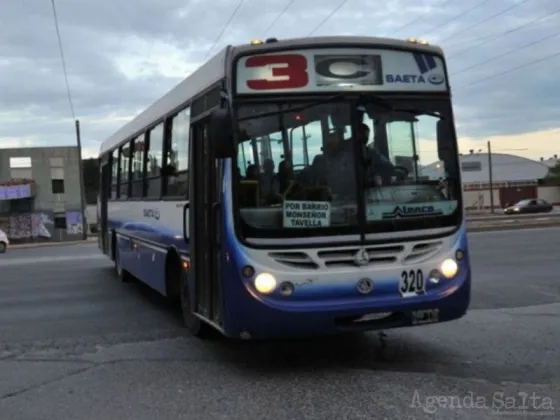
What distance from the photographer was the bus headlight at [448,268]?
6211mm

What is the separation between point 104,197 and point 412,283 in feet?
33.9

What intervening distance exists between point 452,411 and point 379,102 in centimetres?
284

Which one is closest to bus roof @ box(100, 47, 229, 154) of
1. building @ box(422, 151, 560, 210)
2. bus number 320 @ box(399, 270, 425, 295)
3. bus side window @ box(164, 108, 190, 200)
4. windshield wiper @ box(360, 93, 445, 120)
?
bus side window @ box(164, 108, 190, 200)

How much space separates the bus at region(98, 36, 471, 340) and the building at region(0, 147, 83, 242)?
45.9 metres

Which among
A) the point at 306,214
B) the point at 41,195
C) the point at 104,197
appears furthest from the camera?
the point at 41,195

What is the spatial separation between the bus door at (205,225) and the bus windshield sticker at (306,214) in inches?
26.7

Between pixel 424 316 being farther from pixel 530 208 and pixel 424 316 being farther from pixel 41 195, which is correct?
pixel 530 208

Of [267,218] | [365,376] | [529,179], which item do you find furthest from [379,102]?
[529,179]

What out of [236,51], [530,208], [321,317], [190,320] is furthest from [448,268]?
[530,208]

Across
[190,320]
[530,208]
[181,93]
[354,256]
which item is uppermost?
[181,93]

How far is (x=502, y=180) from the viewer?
3588 inches

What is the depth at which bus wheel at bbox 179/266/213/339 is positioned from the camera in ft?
24.9

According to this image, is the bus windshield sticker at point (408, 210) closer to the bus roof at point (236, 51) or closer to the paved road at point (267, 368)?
the paved road at point (267, 368)

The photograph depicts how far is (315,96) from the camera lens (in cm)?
612
